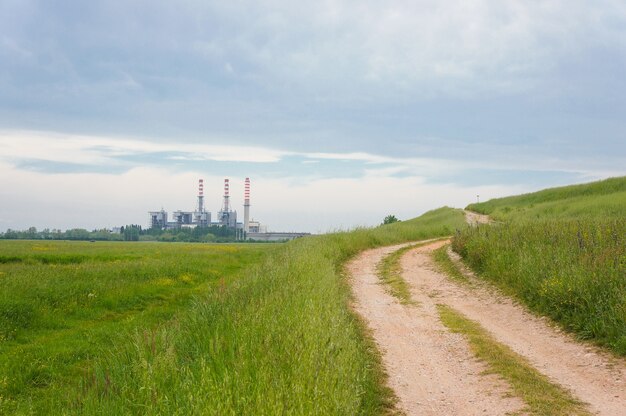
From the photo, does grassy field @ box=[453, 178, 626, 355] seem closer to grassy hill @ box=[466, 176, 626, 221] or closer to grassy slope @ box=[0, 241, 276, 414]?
grassy slope @ box=[0, 241, 276, 414]

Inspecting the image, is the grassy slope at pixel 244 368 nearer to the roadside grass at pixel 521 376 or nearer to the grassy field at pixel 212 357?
the grassy field at pixel 212 357

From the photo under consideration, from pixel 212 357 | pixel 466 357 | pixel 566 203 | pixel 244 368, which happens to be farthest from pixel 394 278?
pixel 566 203

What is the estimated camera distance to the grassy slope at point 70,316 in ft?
37.6

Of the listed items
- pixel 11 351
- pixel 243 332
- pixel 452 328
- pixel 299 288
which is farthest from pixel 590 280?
pixel 11 351

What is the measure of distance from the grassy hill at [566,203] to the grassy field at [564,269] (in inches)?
565

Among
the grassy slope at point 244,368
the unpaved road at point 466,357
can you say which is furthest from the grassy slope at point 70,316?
the unpaved road at point 466,357

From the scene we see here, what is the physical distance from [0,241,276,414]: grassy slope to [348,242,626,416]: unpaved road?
16.4ft

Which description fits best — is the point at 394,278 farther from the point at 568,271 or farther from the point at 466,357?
the point at 466,357

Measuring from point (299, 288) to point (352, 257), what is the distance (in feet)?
57.2

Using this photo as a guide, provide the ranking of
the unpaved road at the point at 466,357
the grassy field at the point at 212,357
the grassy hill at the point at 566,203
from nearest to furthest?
the grassy field at the point at 212,357 < the unpaved road at the point at 466,357 < the grassy hill at the point at 566,203

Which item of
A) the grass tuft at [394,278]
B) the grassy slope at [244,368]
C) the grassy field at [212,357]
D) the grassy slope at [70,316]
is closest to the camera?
the grassy slope at [244,368]

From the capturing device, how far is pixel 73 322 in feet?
57.4

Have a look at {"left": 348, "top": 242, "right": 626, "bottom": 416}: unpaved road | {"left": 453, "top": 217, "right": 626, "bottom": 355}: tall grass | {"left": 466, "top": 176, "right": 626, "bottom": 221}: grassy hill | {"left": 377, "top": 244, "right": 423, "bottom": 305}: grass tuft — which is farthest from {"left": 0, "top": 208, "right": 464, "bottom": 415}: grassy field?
{"left": 466, "top": 176, "right": 626, "bottom": 221}: grassy hill

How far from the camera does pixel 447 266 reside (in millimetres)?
24594
